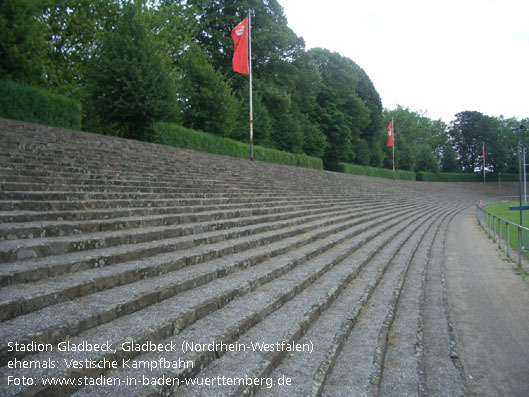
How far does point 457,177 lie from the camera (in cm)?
6450

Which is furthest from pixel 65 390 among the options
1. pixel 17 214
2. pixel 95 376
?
pixel 17 214

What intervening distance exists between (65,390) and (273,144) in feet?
106

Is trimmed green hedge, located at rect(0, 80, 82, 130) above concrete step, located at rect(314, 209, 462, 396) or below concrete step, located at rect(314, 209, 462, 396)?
above

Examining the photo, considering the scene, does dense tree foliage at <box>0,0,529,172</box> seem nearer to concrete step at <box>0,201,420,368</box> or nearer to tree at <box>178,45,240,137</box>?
tree at <box>178,45,240,137</box>

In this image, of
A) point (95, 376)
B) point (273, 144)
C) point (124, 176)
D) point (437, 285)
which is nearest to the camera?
point (95, 376)

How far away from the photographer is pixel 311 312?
12.9 feet

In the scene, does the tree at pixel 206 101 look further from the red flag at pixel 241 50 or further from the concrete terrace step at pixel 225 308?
the concrete terrace step at pixel 225 308

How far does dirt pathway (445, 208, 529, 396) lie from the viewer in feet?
11.9

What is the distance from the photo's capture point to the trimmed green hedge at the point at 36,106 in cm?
1315

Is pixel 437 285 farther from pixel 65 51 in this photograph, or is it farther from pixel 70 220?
pixel 65 51

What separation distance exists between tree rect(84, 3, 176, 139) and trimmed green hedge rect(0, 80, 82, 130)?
9.21 feet

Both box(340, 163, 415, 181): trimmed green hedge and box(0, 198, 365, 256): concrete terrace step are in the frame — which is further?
box(340, 163, 415, 181): trimmed green hedge

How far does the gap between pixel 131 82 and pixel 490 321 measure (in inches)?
698

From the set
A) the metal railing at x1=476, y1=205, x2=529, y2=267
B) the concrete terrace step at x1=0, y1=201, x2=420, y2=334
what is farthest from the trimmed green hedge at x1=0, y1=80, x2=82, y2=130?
the metal railing at x1=476, y1=205, x2=529, y2=267
